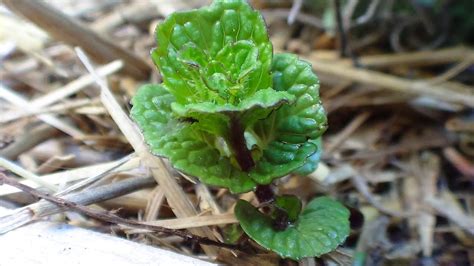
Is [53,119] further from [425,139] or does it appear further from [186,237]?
[425,139]

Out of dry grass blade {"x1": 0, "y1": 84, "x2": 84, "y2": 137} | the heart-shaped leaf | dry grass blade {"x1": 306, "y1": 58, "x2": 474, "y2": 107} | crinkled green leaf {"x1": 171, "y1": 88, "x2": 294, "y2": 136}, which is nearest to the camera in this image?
crinkled green leaf {"x1": 171, "y1": 88, "x2": 294, "y2": 136}

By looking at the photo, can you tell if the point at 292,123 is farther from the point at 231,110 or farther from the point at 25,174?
the point at 25,174

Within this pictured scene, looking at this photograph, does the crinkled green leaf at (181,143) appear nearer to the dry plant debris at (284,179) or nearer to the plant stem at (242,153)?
the plant stem at (242,153)

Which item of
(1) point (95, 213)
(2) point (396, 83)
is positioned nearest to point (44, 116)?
(1) point (95, 213)

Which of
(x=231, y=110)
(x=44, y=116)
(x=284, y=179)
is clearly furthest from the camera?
(x=44, y=116)

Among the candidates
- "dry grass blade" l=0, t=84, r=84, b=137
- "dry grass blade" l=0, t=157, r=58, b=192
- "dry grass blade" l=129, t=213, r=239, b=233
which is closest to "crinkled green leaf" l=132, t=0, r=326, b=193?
"dry grass blade" l=129, t=213, r=239, b=233

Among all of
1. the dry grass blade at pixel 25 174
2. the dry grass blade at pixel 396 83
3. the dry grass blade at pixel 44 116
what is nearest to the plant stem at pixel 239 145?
the dry grass blade at pixel 25 174

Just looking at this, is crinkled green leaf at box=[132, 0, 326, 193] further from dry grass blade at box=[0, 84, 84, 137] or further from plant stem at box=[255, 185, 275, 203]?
dry grass blade at box=[0, 84, 84, 137]
